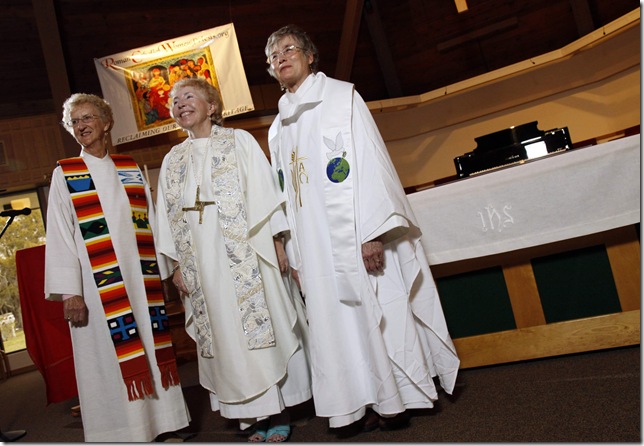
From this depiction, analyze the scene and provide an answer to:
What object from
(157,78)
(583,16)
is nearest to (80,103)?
(157,78)

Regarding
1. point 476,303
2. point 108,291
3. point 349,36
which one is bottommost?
point 476,303

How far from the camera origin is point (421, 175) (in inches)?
344

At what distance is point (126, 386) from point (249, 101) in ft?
13.7

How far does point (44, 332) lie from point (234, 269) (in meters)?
2.17

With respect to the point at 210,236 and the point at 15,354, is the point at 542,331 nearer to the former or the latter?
the point at 210,236

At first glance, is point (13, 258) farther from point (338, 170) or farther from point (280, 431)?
point (338, 170)

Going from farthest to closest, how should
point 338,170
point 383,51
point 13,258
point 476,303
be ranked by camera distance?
point 383,51 → point 13,258 → point 476,303 → point 338,170

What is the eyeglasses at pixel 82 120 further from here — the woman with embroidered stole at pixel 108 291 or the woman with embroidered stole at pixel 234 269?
the woman with embroidered stole at pixel 234 269

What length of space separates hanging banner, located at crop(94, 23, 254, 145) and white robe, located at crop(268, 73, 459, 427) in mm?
3841

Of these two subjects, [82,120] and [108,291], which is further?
[82,120]

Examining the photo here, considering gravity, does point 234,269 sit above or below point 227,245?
below

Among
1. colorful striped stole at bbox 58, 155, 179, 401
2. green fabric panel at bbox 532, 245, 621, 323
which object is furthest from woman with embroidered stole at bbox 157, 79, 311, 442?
green fabric panel at bbox 532, 245, 621, 323

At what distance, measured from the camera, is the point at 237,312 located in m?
2.48

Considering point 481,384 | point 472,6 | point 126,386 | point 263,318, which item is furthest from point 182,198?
point 472,6
